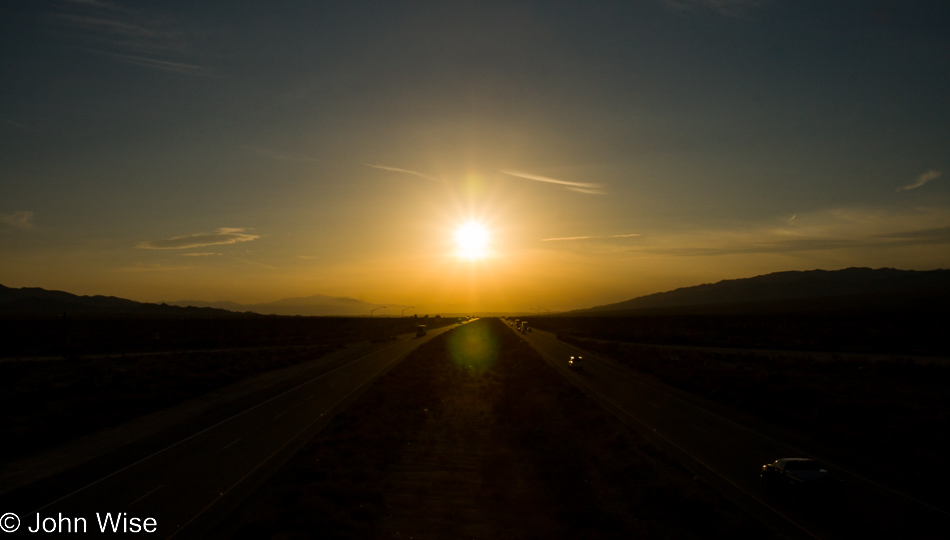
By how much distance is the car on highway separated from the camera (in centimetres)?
1608

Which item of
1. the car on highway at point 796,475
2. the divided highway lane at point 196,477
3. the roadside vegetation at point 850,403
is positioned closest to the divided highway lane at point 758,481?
the car on highway at point 796,475

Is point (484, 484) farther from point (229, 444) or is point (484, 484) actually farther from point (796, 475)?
point (229, 444)

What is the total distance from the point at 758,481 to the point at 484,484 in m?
9.25

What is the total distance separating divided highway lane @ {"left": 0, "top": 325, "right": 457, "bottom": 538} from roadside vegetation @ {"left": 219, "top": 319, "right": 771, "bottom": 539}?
89 cm

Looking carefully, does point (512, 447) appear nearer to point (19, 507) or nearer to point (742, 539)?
point (742, 539)

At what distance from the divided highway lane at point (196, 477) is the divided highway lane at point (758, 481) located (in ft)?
49.9

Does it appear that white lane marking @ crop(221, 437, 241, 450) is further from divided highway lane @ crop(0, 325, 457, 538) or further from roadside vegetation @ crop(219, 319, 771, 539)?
roadside vegetation @ crop(219, 319, 771, 539)

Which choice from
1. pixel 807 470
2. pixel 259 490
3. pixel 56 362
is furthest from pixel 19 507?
pixel 56 362

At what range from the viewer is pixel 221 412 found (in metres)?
33.1

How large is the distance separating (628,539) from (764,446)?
1363 centimetres

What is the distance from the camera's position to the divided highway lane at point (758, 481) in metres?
14.8

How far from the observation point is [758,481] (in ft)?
62.0

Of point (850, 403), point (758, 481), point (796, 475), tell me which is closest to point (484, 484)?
point (758, 481)

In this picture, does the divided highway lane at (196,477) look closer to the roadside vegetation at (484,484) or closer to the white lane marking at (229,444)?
the white lane marking at (229,444)
